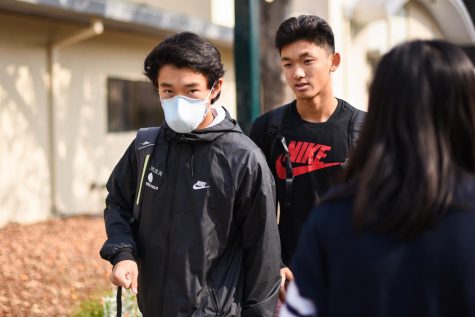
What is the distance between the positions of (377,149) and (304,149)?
1633 mm

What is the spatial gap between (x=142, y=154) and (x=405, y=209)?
1709 millimetres

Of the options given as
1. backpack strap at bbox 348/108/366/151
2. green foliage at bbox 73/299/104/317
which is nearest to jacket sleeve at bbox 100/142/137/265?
backpack strap at bbox 348/108/366/151

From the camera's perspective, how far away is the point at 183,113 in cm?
304

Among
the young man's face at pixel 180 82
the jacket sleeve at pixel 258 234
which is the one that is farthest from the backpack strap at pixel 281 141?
the young man's face at pixel 180 82

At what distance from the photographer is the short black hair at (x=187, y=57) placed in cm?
306

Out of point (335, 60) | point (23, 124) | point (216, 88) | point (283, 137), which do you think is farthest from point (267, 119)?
point (23, 124)

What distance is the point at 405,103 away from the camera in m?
1.71

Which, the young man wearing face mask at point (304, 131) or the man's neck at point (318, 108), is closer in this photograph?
the young man wearing face mask at point (304, 131)

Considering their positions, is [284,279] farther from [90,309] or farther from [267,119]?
[90,309]

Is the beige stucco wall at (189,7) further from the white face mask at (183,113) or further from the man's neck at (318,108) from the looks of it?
the white face mask at (183,113)

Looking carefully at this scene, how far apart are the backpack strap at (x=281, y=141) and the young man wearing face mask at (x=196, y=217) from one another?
27 centimetres

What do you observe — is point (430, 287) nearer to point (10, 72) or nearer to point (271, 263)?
point (271, 263)

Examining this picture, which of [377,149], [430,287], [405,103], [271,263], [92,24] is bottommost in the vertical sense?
[271,263]

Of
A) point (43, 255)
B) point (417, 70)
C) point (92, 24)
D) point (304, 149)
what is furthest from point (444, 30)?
point (417, 70)
